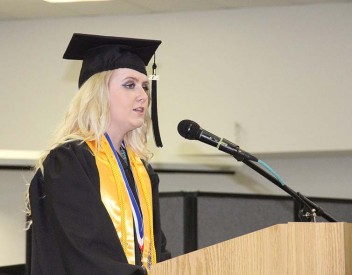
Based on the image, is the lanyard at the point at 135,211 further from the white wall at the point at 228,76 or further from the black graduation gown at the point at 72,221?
the white wall at the point at 228,76

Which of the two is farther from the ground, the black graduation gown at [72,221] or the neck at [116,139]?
the neck at [116,139]

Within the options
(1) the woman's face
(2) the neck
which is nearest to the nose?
(1) the woman's face

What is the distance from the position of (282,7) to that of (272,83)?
0.46m

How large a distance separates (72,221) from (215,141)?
45 cm

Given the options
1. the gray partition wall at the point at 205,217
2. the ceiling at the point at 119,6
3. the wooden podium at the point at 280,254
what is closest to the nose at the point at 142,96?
the wooden podium at the point at 280,254

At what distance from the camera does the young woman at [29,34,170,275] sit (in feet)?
7.44

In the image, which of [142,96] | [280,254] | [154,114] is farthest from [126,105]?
[280,254]

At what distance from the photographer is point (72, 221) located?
2.27 m

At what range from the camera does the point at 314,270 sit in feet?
6.18

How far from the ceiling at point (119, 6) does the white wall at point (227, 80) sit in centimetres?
7

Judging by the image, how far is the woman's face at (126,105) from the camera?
250 cm

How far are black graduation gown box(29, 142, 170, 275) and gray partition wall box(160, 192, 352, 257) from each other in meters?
2.60

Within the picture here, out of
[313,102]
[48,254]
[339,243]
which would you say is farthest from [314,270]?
[313,102]

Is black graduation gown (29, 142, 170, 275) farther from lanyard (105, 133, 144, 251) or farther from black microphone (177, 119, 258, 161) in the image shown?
black microphone (177, 119, 258, 161)
